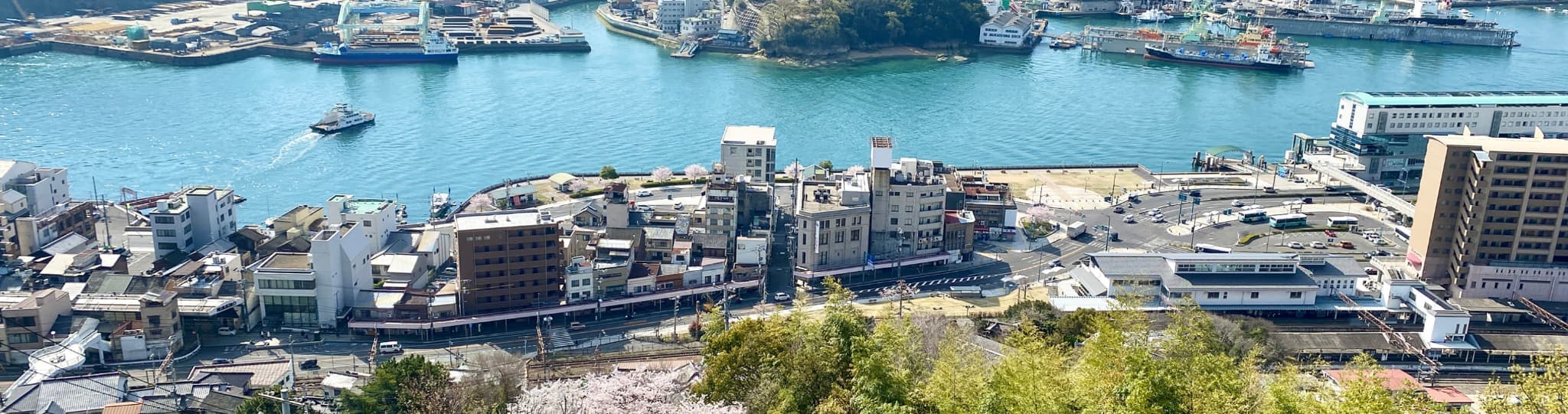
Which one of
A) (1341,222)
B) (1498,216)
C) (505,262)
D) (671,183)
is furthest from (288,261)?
(1498,216)

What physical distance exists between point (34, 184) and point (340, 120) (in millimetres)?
15218

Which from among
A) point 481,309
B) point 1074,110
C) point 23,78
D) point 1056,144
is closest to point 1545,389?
point 481,309

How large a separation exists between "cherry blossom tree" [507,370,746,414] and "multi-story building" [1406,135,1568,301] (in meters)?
21.4

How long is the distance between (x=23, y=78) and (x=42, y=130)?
12.3 metres

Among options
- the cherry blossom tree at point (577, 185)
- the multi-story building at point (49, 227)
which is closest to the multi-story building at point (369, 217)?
the multi-story building at point (49, 227)

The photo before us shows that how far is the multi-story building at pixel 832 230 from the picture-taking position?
30391 millimetres

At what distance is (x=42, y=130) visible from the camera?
4622cm

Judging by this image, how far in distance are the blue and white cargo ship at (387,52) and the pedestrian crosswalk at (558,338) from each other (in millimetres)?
40766

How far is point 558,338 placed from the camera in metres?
27.1

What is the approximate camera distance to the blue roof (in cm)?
4150

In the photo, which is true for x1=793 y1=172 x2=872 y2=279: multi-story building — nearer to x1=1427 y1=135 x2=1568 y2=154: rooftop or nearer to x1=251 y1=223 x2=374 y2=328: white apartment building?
x1=251 y1=223 x2=374 y2=328: white apartment building

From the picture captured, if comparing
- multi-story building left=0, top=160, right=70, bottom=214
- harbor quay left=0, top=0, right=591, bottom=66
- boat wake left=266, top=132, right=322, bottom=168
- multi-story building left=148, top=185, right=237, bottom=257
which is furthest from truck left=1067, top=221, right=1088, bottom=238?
harbor quay left=0, top=0, right=591, bottom=66

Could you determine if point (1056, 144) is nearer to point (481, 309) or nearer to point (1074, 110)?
point (1074, 110)

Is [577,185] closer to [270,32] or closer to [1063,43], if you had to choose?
[270,32]
